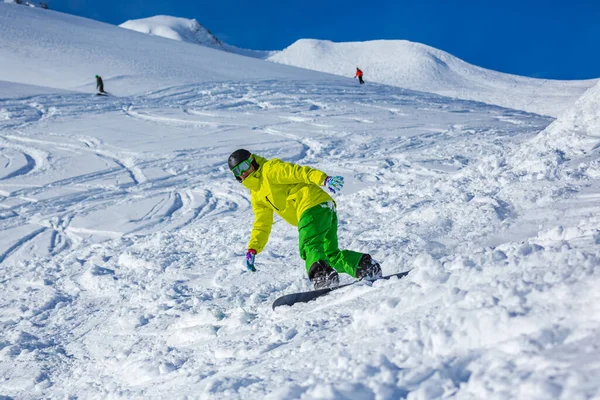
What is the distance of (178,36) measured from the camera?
4281 inches

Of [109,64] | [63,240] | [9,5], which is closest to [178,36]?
[9,5]

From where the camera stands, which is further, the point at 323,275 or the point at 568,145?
the point at 568,145

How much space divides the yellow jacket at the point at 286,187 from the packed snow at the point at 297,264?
839mm

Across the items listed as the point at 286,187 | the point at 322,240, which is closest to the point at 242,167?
the point at 286,187

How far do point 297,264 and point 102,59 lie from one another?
85.5ft

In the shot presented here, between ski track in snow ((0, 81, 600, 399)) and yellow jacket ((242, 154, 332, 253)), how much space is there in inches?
33.7

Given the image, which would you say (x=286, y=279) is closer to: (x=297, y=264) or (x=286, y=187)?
(x=297, y=264)

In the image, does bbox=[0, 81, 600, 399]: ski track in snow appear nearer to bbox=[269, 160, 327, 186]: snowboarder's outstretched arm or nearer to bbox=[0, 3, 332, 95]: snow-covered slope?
bbox=[269, 160, 327, 186]: snowboarder's outstretched arm

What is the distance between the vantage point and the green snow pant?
398cm

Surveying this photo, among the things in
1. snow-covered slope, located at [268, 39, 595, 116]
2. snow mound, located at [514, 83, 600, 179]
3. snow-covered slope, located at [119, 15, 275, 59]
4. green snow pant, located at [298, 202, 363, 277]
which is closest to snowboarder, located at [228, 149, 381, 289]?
green snow pant, located at [298, 202, 363, 277]

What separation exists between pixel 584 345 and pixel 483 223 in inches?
142

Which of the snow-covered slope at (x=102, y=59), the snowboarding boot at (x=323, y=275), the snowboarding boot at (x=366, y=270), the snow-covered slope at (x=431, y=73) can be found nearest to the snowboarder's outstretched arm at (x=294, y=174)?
the snowboarding boot at (x=323, y=275)

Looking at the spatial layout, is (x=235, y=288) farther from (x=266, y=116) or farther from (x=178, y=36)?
(x=178, y=36)

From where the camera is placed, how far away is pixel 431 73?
175ft
